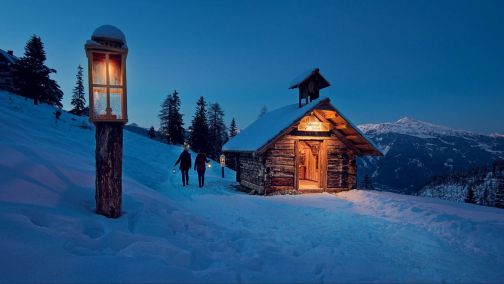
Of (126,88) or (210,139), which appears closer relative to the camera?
(126,88)

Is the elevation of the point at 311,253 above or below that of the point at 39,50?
below

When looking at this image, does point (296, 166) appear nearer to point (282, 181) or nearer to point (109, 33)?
point (282, 181)

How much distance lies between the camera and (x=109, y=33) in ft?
17.9

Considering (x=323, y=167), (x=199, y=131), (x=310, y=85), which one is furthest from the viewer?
(x=199, y=131)

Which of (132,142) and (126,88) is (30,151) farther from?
(132,142)

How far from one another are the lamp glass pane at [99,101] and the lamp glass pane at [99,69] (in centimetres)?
16

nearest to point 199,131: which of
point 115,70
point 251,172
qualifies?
point 251,172

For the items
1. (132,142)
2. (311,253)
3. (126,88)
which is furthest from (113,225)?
(132,142)

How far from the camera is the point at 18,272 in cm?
289

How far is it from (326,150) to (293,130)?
7.11 feet

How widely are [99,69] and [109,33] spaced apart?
2.49 ft

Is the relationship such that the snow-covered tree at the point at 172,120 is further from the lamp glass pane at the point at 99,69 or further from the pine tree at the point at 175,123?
the lamp glass pane at the point at 99,69

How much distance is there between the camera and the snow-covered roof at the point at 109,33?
5.38 metres

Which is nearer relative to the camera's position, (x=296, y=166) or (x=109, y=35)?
(x=109, y=35)
